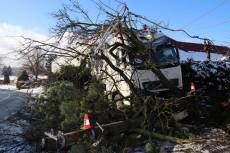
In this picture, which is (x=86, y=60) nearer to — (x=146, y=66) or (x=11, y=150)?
(x=146, y=66)

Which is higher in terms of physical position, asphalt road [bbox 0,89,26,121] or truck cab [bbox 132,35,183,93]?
truck cab [bbox 132,35,183,93]

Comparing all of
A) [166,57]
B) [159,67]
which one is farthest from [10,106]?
[159,67]

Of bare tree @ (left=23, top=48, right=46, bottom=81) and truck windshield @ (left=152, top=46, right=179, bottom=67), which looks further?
truck windshield @ (left=152, top=46, right=179, bottom=67)

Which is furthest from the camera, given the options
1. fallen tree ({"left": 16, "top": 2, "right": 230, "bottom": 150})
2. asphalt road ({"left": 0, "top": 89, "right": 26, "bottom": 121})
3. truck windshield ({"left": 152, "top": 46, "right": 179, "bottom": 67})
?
asphalt road ({"left": 0, "top": 89, "right": 26, "bottom": 121})

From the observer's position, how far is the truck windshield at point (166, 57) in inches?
493

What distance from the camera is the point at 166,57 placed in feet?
42.3

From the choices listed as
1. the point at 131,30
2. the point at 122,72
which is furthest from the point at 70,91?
the point at 131,30

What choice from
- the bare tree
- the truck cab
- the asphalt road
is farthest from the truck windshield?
the asphalt road

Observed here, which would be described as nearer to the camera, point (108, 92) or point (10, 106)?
point (108, 92)

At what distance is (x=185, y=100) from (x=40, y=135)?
13.9 ft

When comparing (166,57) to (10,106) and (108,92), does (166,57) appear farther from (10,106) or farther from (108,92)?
(10,106)

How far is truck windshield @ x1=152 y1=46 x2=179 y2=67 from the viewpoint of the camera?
12531 mm

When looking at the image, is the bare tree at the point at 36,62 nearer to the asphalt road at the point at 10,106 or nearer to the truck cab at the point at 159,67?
the asphalt road at the point at 10,106

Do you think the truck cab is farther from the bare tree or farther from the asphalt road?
the asphalt road
